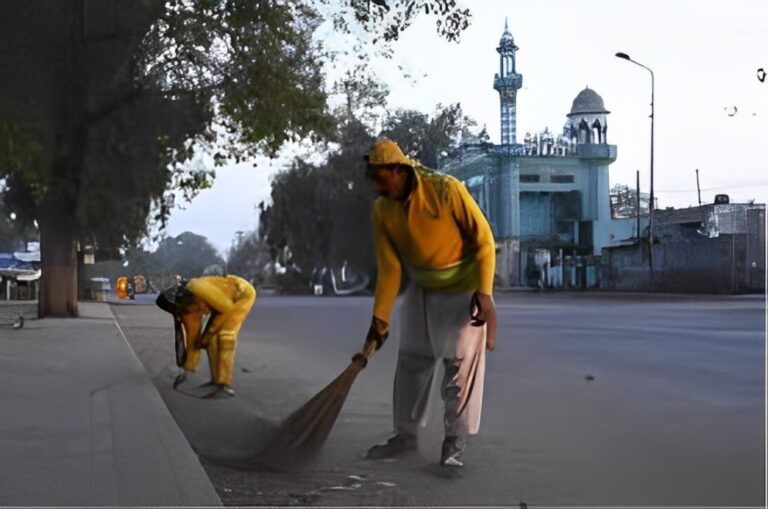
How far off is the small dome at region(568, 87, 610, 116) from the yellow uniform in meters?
1.73

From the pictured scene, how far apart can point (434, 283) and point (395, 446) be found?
0.80 meters

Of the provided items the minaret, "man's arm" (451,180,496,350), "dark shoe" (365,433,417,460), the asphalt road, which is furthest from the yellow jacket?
"dark shoe" (365,433,417,460)

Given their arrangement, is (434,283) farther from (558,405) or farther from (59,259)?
(59,259)

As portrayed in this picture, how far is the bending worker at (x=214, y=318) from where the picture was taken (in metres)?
4.82

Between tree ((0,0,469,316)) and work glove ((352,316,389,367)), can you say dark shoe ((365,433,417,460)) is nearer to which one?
work glove ((352,316,389,367))

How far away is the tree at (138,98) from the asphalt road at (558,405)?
92 cm

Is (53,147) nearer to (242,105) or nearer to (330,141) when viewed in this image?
(242,105)

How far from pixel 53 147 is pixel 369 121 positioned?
272cm

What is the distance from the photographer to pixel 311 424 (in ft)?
14.6

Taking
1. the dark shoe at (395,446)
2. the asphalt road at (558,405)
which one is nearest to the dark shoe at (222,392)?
the asphalt road at (558,405)

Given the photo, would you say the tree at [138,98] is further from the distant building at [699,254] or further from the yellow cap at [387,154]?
the distant building at [699,254]

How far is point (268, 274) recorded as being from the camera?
4371 mm

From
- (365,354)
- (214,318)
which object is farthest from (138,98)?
(365,354)

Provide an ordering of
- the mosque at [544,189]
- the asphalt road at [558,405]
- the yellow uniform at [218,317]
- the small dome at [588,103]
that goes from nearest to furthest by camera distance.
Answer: the asphalt road at [558,405]
the mosque at [544,189]
the small dome at [588,103]
the yellow uniform at [218,317]
